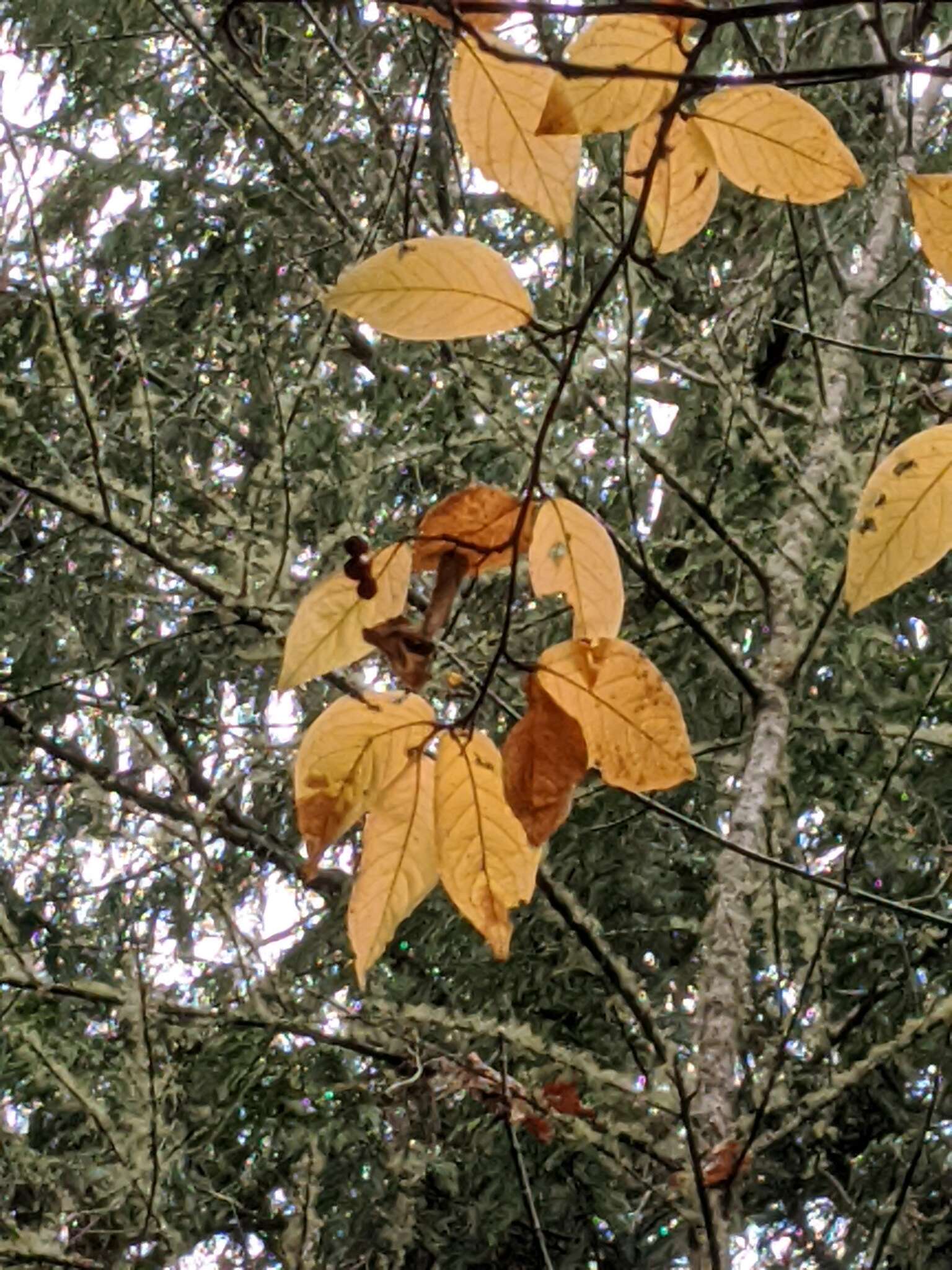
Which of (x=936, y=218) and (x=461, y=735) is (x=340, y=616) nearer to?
(x=461, y=735)

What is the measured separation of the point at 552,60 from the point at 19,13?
3.60m

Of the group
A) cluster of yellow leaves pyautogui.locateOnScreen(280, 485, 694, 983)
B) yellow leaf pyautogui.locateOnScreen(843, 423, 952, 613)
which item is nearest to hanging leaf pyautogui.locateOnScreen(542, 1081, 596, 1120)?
cluster of yellow leaves pyautogui.locateOnScreen(280, 485, 694, 983)

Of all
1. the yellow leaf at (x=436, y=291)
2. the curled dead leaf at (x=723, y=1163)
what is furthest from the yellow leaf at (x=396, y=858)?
the curled dead leaf at (x=723, y=1163)

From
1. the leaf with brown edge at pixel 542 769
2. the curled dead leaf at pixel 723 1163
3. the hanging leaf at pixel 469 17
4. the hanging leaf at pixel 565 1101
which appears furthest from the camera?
the hanging leaf at pixel 565 1101

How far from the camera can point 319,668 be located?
0.54m

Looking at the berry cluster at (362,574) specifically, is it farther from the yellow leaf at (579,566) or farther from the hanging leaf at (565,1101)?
the hanging leaf at (565,1101)

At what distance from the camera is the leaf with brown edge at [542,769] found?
1.60ft

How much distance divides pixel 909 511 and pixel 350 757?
0.76ft

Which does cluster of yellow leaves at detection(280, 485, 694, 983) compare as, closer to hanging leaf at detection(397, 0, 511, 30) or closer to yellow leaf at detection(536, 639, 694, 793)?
yellow leaf at detection(536, 639, 694, 793)

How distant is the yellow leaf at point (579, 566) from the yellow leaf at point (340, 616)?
2.1 inches

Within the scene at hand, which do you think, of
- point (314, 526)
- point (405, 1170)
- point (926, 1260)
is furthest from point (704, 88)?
point (314, 526)

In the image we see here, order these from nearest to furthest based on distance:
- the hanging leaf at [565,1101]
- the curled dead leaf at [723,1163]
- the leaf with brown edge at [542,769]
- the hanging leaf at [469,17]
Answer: the hanging leaf at [469,17]
the leaf with brown edge at [542,769]
the curled dead leaf at [723,1163]
the hanging leaf at [565,1101]

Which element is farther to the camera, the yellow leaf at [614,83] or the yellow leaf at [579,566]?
the yellow leaf at [579,566]

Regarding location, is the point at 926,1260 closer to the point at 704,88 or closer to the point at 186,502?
the point at 186,502
